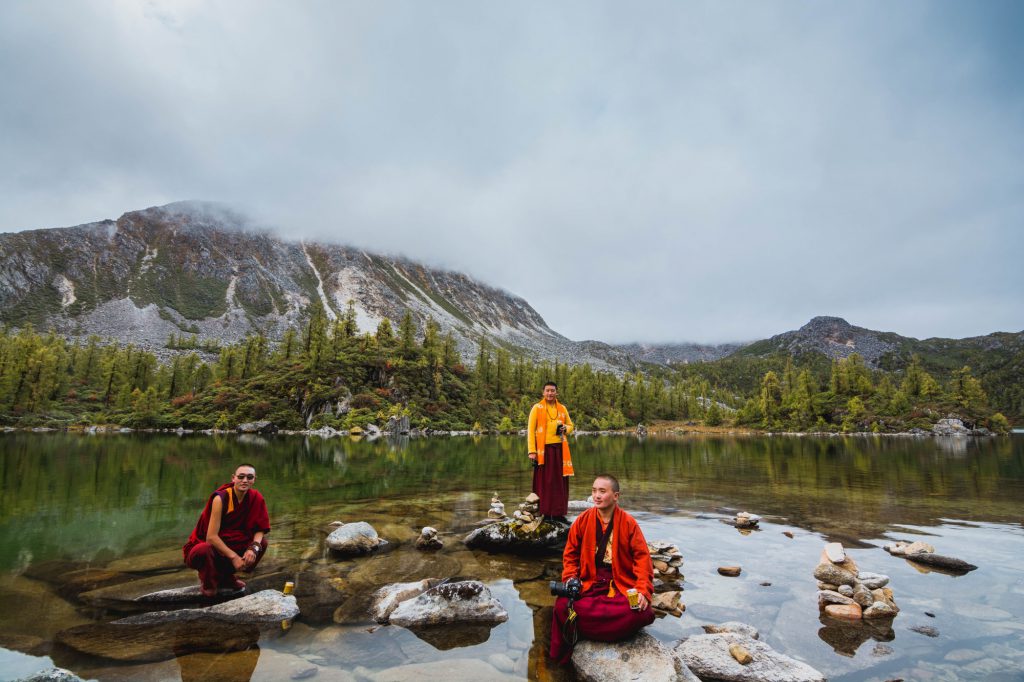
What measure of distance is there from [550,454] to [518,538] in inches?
85.3

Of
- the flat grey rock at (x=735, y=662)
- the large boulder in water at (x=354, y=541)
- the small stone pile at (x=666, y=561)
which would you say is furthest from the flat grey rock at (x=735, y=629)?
the large boulder in water at (x=354, y=541)

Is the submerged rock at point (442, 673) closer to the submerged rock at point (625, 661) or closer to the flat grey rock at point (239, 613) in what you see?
the submerged rock at point (625, 661)

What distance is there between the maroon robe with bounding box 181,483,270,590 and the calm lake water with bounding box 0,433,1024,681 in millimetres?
1230

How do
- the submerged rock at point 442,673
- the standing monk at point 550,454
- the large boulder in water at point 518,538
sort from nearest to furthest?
the submerged rock at point 442,673, the large boulder in water at point 518,538, the standing monk at point 550,454

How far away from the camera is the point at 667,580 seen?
9.55 m

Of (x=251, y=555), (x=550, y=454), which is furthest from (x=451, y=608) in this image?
(x=550, y=454)

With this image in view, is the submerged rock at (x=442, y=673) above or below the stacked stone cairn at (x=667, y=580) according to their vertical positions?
above

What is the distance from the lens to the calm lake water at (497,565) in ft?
19.5

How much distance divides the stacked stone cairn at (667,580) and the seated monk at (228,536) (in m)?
6.72

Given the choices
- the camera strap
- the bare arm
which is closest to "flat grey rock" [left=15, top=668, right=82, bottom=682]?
the bare arm

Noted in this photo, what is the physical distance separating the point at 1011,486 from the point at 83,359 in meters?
137

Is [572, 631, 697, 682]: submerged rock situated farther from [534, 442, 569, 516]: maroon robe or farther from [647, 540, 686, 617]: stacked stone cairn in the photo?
[534, 442, 569, 516]: maroon robe

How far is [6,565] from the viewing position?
974 centimetres

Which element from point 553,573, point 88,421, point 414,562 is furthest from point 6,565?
point 88,421
